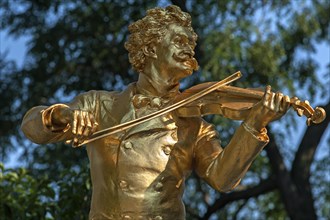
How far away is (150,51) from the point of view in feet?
23.7

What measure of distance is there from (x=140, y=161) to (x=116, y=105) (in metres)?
0.39

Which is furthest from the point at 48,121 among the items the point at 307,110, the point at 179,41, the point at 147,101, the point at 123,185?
the point at 307,110

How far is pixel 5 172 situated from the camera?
11945mm

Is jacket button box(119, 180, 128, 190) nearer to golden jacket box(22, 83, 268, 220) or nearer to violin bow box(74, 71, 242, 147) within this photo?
golden jacket box(22, 83, 268, 220)

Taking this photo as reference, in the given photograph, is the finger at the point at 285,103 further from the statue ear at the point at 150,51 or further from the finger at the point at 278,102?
the statue ear at the point at 150,51

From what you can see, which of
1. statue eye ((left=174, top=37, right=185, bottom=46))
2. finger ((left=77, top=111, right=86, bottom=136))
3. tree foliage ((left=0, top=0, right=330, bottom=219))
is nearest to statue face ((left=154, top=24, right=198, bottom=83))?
statue eye ((left=174, top=37, right=185, bottom=46))

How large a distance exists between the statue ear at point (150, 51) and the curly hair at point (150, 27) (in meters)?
0.02

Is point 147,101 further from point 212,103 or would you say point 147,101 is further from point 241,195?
point 241,195

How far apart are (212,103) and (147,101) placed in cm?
38

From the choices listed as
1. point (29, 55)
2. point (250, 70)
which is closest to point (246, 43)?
point (250, 70)

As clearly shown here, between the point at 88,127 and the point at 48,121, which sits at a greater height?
the point at 88,127

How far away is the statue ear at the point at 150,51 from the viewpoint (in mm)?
7220

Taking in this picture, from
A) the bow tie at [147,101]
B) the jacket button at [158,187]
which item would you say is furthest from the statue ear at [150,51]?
the jacket button at [158,187]

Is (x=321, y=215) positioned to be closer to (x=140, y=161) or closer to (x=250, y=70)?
(x=250, y=70)
